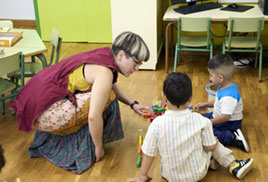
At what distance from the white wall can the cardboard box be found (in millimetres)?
2767

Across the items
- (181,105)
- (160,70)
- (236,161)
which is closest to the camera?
(181,105)

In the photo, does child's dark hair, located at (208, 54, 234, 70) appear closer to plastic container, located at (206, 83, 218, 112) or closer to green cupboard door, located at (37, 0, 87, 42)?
plastic container, located at (206, 83, 218, 112)

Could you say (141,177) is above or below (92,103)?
below

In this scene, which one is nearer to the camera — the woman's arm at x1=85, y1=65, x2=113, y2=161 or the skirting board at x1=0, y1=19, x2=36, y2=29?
the woman's arm at x1=85, y1=65, x2=113, y2=161

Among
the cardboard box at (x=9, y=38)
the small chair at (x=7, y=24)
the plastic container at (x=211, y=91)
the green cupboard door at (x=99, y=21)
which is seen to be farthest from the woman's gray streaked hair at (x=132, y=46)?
the green cupboard door at (x=99, y=21)

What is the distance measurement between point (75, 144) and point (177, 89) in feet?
3.24

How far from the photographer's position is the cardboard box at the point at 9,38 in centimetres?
326

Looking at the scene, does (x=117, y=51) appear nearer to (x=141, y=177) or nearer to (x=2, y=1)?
(x=141, y=177)

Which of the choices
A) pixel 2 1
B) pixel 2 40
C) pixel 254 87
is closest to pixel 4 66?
pixel 2 40

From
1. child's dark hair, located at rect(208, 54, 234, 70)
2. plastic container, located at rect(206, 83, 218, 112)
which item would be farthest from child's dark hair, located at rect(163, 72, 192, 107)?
plastic container, located at rect(206, 83, 218, 112)

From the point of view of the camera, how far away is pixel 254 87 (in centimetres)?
379

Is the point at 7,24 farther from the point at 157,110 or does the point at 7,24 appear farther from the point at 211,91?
the point at 211,91

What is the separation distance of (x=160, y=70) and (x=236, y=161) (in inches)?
79.5

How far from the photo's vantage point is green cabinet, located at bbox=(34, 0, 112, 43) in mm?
5219
